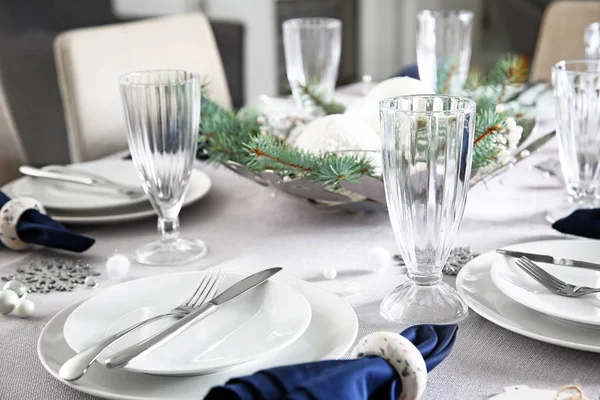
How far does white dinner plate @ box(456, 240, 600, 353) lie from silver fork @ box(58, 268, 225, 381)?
23 cm

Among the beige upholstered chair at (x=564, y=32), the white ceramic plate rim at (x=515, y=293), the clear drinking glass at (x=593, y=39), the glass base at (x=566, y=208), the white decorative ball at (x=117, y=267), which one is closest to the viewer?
the white ceramic plate rim at (x=515, y=293)

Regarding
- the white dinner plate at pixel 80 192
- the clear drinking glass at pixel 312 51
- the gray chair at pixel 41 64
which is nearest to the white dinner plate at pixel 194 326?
the white dinner plate at pixel 80 192

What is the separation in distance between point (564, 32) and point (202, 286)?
1.66 m

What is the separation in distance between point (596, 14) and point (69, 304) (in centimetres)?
171

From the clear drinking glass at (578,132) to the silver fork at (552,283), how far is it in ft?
0.83

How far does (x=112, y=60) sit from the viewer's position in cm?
169

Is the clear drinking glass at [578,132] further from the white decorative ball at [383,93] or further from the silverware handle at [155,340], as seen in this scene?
the silverware handle at [155,340]

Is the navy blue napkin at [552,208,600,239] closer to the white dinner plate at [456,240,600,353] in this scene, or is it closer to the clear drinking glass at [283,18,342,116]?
the white dinner plate at [456,240,600,353]

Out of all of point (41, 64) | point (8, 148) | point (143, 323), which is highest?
point (143, 323)

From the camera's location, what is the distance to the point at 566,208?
962mm

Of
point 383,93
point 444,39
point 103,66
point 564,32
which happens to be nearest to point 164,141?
point 383,93

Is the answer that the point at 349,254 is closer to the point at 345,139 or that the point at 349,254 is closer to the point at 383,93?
the point at 345,139

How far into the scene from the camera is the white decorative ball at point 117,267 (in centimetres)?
81

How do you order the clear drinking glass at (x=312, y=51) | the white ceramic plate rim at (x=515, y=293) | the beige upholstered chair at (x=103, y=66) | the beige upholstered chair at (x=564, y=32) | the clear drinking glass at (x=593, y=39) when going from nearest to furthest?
the white ceramic plate rim at (x=515, y=293)
the clear drinking glass at (x=593, y=39)
the clear drinking glass at (x=312, y=51)
the beige upholstered chair at (x=103, y=66)
the beige upholstered chair at (x=564, y=32)
